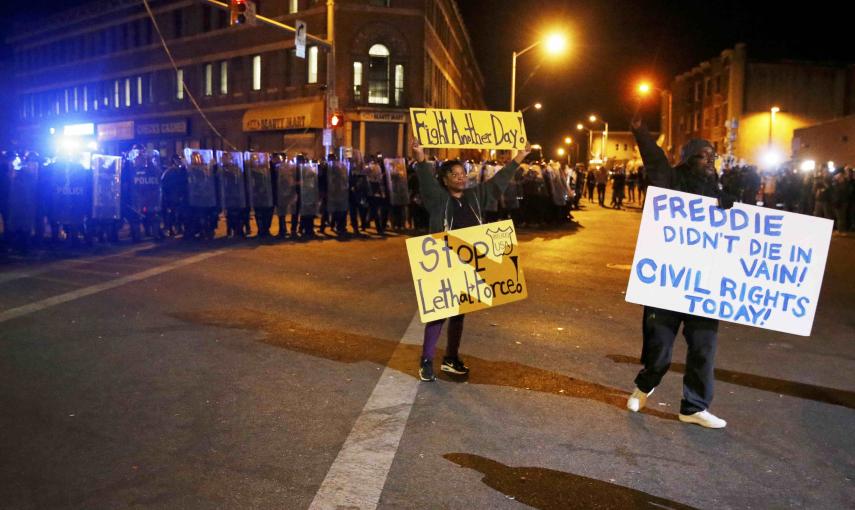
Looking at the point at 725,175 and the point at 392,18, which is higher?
the point at 392,18

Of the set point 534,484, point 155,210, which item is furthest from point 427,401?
point 155,210

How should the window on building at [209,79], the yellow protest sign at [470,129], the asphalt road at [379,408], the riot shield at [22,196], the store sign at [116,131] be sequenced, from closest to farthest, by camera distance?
the asphalt road at [379,408] < the yellow protest sign at [470,129] < the riot shield at [22,196] < the window on building at [209,79] < the store sign at [116,131]

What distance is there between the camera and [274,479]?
4430 millimetres

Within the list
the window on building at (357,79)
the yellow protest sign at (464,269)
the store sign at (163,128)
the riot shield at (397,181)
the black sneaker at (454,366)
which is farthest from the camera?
the store sign at (163,128)

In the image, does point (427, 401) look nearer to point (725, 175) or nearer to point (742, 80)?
point (725, 175)

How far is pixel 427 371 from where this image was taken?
6480mm

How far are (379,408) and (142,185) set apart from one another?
40.3ft

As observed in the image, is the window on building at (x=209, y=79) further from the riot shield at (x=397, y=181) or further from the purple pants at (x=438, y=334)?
the purple pants at (x=438, y=334)

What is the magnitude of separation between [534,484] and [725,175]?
27.0 meters

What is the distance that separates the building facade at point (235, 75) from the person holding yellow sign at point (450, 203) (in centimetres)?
2015

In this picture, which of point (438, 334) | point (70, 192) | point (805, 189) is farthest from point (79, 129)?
point (438, 334)

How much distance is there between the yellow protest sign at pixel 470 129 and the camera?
806 cm

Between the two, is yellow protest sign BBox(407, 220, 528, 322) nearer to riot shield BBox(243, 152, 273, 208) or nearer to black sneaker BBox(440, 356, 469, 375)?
black sneaker BBox(440, 356, 469, 375)

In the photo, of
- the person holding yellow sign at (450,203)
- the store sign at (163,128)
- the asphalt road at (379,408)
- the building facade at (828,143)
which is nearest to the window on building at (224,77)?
the store sign at (163,128)
